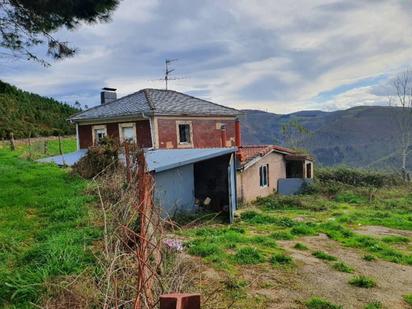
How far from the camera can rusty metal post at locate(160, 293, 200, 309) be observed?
141 cm

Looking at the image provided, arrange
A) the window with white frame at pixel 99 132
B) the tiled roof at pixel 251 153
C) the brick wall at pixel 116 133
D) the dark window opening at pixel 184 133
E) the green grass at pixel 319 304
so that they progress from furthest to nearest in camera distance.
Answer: the window with white frame at pixel 99 132
the dark window opening at pixel 184 133
the brick wall at pixel 116 133
the tiled roof at pixel 251 153
the green grass at pixel 319 304

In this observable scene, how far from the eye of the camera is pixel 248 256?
275 inches

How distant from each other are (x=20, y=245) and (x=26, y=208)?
9.86ft

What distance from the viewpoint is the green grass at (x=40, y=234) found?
14.4 feet

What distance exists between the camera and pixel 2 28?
8906 mm

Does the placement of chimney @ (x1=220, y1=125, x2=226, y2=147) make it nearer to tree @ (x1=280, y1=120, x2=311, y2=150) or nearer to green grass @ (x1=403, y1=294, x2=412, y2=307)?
tree @ (x1=280, y1=120, x2=311, y2=150)

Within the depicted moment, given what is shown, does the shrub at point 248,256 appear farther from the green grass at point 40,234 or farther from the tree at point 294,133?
the tree at point 294,133

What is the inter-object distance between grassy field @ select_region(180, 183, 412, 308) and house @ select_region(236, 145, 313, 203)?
5384 millimetres

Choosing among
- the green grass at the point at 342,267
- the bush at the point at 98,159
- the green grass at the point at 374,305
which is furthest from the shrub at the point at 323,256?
the bush at the point at 98,159

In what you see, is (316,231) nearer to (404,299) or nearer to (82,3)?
(404,299)

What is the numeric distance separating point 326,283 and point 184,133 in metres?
16.1

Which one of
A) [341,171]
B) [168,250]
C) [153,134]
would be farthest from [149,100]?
[168,250]

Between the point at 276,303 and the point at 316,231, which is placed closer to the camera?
the point at 276,303

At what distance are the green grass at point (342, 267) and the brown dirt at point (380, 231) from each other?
16.0ft
